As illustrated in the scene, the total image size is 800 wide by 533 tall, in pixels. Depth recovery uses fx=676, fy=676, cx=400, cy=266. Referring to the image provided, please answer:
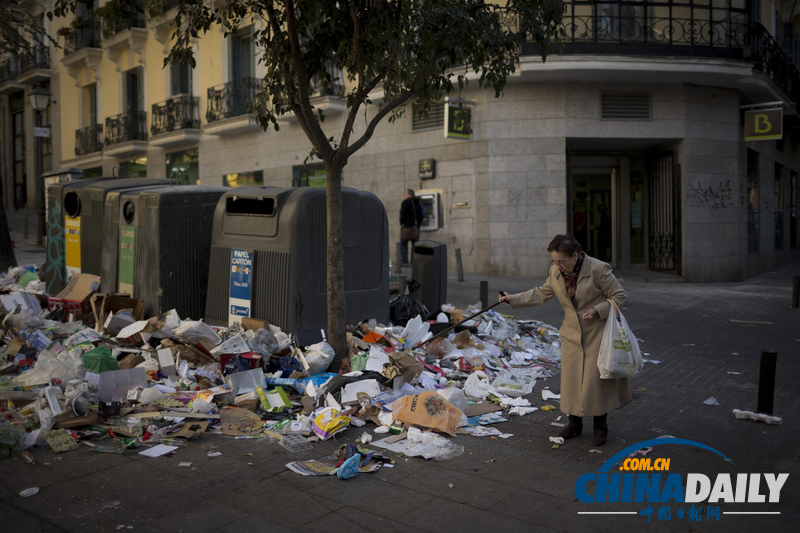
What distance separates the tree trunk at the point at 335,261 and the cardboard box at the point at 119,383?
1.61m

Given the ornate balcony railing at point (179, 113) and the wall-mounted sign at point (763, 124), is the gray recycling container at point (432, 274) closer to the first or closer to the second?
the wall-mounted sign at point (763, 124)

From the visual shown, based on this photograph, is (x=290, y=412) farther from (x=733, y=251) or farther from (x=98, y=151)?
(x=98, y=151)

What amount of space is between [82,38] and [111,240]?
72.5ft

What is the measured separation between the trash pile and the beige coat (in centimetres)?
67

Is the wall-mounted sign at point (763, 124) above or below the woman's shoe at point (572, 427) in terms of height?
above

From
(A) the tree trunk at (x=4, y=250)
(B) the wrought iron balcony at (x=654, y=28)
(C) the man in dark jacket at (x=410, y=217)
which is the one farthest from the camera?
(B) the wrought iron balcony at (x=654, y=28)

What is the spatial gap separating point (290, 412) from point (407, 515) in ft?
6.41

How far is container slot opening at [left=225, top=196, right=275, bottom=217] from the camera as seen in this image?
6691 mm

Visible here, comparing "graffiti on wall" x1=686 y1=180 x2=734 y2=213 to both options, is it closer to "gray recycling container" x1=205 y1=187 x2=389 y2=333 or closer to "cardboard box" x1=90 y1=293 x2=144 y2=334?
"gray recycling container" x1=205 y1=187 x2=389 y2=333

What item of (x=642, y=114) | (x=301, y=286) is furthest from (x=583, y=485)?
(x=642, y=114)

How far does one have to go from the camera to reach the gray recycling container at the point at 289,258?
21.0 feet

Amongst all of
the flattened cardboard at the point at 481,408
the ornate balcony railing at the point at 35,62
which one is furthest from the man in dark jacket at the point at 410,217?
the ornate balcony railing at the point at 35,62

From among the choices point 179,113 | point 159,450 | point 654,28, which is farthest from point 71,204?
point 179,113

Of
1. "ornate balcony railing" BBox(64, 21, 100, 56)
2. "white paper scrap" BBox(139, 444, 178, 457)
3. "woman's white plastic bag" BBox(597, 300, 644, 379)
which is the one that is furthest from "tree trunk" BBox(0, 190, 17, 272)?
"ornate balcony railing" BBox(64, 21, 100, 56)
